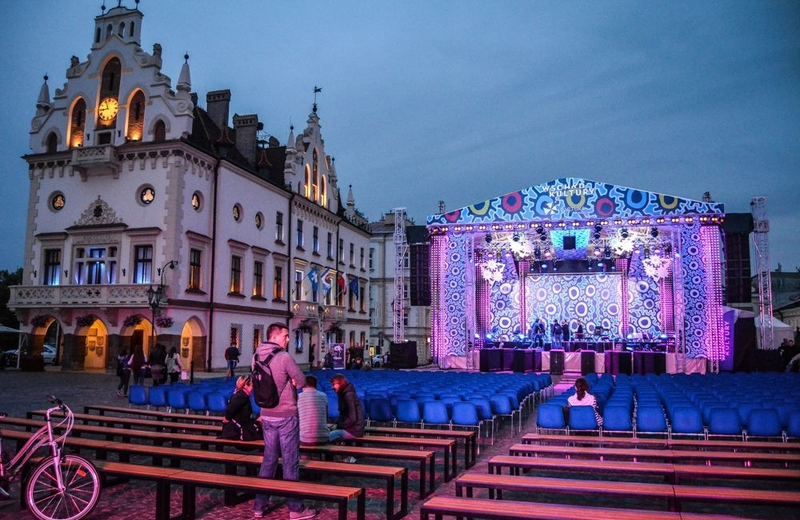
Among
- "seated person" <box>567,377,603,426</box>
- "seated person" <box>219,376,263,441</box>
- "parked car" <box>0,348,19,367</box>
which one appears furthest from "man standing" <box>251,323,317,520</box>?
"parked car" <box>0,348,19,367</box>

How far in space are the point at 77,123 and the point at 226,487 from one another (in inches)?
1136

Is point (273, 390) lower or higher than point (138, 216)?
lower

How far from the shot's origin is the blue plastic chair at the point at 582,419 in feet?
30.9

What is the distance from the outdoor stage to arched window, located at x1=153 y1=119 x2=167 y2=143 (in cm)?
1261

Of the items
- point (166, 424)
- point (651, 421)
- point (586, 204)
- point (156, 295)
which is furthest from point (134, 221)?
point (651, 421)

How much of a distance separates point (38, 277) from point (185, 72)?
1151 cm

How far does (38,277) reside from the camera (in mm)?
28297

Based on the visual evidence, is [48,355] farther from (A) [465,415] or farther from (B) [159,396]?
(A) [465,415]

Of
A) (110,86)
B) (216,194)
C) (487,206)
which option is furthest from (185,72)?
(487,206)

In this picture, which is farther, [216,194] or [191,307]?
[216,194]

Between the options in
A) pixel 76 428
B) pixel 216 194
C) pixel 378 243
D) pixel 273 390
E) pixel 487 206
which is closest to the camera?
pixel 273 390

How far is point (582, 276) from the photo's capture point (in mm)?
33219

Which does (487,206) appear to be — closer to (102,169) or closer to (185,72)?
(185,72)

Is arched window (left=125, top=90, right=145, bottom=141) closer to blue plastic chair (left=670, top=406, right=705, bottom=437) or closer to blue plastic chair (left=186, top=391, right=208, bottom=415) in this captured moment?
blue plastic chair (left=186, top=391, right=208, bottom=415)
